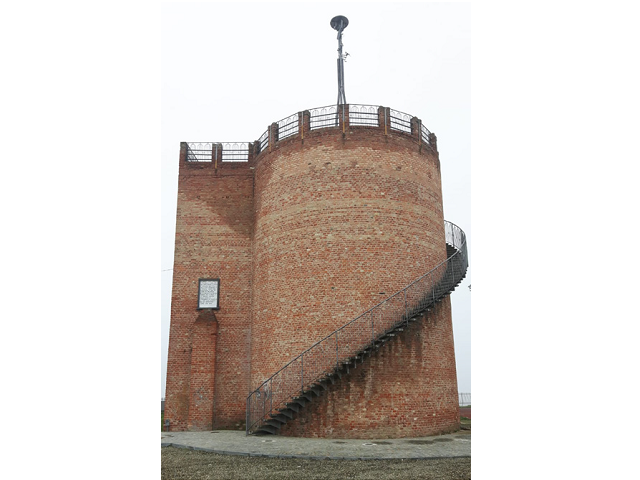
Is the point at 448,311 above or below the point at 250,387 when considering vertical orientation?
above

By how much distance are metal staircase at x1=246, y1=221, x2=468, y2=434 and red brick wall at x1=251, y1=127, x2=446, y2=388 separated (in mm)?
284

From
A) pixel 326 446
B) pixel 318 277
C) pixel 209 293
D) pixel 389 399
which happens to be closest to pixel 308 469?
pixel 326 446

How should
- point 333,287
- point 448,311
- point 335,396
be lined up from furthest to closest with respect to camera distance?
1. point 448,311
2. point 333,287
3. point 335,396

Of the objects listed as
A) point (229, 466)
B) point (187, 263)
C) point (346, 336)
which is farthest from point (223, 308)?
point (229, 466)

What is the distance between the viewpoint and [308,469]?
26.5 feet

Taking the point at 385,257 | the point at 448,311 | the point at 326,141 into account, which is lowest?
the point at 448,311

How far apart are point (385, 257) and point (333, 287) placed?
1.68 metres

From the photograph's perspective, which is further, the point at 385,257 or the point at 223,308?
the point at 223,308

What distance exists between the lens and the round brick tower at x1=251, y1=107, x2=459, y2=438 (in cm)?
1262

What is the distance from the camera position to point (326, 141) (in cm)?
1478

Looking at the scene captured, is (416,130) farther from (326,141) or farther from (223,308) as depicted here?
(223,308)

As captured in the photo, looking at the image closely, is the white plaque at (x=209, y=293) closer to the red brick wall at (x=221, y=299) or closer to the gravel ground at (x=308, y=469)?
the red brick wall at (x=221, y=299)

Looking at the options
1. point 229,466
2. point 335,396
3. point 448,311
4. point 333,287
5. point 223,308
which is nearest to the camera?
point 229,466

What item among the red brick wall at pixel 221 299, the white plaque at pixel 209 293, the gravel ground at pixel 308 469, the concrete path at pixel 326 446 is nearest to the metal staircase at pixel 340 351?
the concrete path at pixel 326 446
